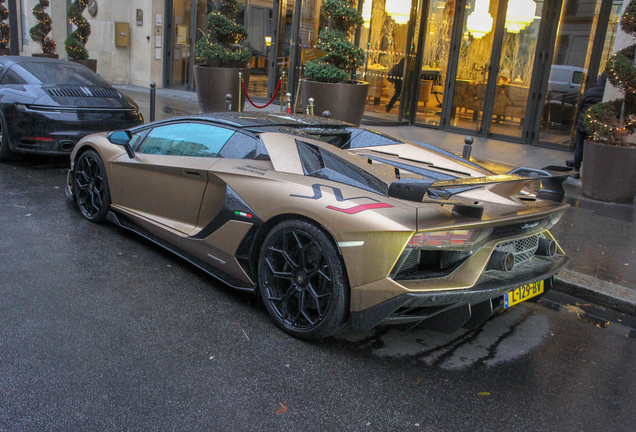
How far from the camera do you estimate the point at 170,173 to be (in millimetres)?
4613

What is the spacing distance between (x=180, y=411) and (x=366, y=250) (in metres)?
1.30

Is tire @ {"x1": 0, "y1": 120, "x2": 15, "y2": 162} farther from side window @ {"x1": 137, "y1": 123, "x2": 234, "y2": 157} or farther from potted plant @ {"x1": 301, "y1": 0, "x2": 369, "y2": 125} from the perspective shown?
potted plant @ {"x1": 301, "y1": 0, "x2": 369, "y2": 125}

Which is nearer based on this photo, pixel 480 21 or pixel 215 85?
pixel 215 85

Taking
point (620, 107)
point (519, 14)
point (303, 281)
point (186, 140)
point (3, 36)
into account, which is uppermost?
point (519, 14)

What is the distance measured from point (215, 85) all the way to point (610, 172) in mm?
8248

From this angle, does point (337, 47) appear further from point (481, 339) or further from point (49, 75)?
point (481, 339)

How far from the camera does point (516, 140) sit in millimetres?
12516

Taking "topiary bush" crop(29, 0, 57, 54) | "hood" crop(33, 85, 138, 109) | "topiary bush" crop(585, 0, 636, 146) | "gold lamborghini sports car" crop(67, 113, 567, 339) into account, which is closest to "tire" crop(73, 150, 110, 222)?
"gold lamborghini sports car" crop(67, 113, 567, 339)

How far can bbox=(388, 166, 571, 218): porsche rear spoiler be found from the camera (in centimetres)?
309

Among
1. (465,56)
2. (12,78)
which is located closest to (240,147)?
(12,78)

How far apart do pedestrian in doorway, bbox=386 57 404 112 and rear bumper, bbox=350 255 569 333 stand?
1101cm

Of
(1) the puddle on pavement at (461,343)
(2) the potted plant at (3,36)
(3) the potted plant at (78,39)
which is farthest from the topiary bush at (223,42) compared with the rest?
(1) the puddle on pavement at (461,343)

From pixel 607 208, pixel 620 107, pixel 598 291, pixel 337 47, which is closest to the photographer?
Answer: pixel 598 291

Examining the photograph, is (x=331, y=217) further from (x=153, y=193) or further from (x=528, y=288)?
(x=153, y=193)
